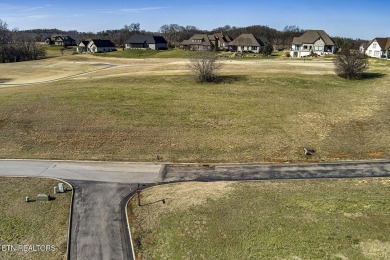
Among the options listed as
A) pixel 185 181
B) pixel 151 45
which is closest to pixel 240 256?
pixel 185 181

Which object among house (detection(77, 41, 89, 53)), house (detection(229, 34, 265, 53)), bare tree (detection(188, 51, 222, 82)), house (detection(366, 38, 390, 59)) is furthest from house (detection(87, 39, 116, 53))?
house (detection(366, 38, 390, 59))

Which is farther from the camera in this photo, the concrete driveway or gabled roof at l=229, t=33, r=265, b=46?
gabled roof at l=229, t=33, r=265, b=46

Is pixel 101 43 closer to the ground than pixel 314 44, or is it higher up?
higher up

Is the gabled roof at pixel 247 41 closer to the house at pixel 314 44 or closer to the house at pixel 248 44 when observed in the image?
the house at pixel 248 44

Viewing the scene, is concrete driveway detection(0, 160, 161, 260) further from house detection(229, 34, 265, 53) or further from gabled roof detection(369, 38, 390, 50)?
gabled roof detection(369, 38, 390, 50)

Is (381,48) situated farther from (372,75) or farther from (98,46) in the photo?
(98,46)

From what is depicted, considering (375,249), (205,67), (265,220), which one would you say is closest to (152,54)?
(205,67)

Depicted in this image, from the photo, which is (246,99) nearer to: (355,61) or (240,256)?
(355,61)
